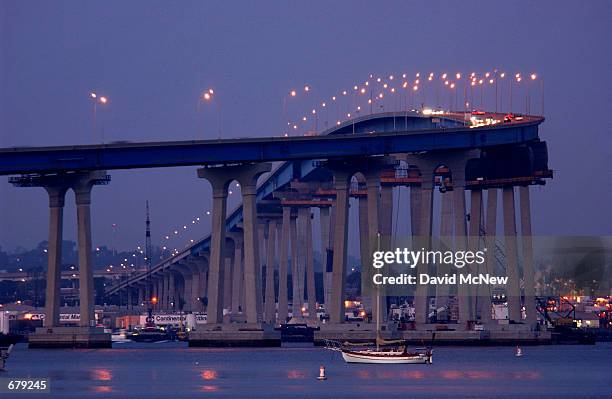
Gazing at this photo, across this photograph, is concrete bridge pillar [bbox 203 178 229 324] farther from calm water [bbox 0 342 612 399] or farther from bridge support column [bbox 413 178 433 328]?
bridge support column [bbox 413 178 433 328]

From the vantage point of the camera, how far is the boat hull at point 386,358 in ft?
436

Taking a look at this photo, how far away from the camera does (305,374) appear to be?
126 m

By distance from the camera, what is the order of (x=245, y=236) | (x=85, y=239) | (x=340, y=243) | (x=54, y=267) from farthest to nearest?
(x=54, y=267) < (x=85, y=239) < (x=340, y=243) < (x=245, y=236)

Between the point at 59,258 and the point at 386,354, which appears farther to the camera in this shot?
the point at 59,258

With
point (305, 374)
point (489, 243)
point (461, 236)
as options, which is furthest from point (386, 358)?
point (489, 243)

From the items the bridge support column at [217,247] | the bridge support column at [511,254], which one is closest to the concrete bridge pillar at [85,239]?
the bridge support column at [217,247]

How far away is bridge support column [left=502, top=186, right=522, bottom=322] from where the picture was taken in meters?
188

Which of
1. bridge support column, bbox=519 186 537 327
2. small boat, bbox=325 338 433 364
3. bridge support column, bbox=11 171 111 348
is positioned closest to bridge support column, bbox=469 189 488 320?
bridge support column, bbox=519 186 537 327

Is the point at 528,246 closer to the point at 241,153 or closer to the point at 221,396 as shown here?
the point at 241,153

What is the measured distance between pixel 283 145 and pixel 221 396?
2276 inches

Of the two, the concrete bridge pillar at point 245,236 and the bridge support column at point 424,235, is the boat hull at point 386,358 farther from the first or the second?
the bridge support column at point 424,235

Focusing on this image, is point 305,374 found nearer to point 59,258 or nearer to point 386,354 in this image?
point 386,354

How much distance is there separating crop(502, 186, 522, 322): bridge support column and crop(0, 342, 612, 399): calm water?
20.6 meters

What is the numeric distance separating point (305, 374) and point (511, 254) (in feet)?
217
